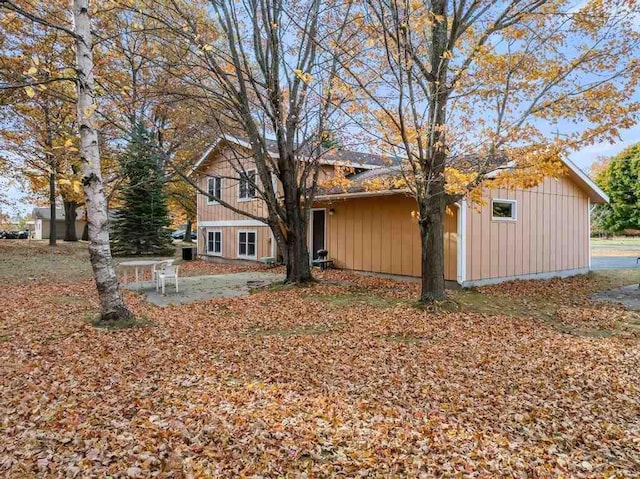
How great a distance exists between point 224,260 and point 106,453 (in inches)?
623

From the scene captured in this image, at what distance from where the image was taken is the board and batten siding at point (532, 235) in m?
11.0

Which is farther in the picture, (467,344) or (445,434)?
(467,344)

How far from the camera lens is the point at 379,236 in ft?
41.0

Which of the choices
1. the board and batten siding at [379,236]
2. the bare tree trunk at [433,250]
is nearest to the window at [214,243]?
the board and batten siding at [379,236]

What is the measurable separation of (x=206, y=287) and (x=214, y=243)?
8654mm

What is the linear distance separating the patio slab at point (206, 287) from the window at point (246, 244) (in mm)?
2927

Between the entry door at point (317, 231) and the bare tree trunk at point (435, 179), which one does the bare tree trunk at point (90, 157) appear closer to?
the bare tree trunk at point (435, 179)

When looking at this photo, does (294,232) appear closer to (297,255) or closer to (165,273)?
(297,255)

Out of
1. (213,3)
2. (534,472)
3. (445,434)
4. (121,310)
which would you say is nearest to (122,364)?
(121,310)

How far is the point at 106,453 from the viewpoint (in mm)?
2762

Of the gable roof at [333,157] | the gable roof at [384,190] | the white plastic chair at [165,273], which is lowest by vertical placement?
the white plastic chair at [165,273]

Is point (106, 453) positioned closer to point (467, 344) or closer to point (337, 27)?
point (467, 344)

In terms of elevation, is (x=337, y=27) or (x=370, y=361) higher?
(x=337, y=27)

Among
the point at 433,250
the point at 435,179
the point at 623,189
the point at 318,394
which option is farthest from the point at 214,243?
the point at 623,189
